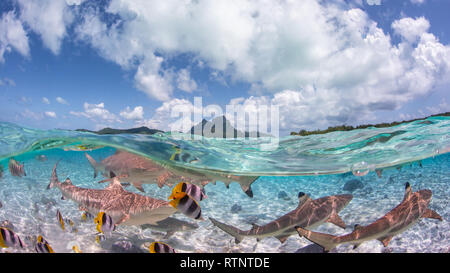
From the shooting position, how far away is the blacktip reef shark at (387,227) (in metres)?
4.46

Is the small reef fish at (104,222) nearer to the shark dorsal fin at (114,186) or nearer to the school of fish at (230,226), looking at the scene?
the school of fish at (230,226)

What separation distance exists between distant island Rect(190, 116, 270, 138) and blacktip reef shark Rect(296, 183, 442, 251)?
25.9 feet

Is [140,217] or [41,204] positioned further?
[41,204]

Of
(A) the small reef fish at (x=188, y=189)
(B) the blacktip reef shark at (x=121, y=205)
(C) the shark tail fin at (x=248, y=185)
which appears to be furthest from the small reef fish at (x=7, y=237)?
(C) the shark tail fin at (x=248, y=185)

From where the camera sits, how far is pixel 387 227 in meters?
4.96

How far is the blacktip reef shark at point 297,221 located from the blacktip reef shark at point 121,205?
4.34ft

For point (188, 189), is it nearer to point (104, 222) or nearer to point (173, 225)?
point (104, 222)

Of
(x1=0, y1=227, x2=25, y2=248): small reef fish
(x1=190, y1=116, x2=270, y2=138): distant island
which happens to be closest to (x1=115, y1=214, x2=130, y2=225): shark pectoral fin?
(x1=0, y1=227, x2=25, y2=248): small reef fish

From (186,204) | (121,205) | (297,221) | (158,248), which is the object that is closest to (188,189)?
(186,204)

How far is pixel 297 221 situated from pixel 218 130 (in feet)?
31.4

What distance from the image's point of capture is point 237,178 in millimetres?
12117

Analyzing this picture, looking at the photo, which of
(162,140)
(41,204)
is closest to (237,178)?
(162,140)
